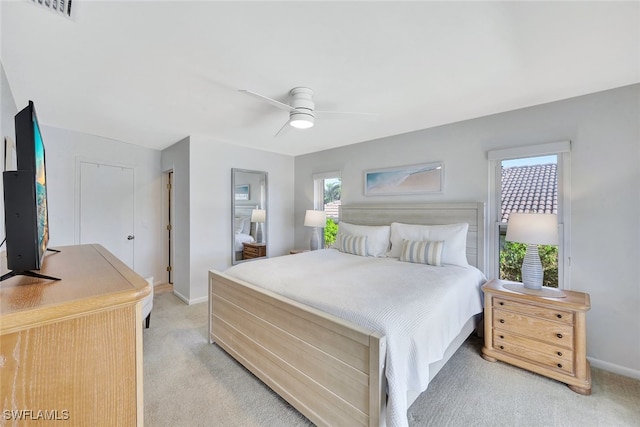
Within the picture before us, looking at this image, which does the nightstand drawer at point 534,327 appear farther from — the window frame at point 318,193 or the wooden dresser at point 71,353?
the window frame at point 318,193

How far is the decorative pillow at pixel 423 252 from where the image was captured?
2771 mm

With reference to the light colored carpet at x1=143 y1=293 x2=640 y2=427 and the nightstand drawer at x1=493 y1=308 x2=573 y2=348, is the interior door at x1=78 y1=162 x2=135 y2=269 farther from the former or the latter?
the nightstand drawer at x1=493 y1=308 x2=573 y2=348

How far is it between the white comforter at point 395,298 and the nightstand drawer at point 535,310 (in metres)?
0.22

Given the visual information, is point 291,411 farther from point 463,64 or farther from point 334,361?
point 463,64

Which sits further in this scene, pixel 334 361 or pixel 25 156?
pixel 334 361

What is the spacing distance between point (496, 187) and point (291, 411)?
292cm

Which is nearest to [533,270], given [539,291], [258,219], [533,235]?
[539,291]

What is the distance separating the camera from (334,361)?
60.2 inches

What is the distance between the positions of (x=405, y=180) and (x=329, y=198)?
149 centimetres

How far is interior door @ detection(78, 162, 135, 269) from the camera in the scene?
3789 millimetres

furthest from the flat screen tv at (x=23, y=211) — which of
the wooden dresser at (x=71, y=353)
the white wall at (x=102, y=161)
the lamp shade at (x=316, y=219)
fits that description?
the lamp shade at (x=316, y=219)

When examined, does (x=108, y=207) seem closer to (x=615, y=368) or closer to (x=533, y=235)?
(x=533, y=235)

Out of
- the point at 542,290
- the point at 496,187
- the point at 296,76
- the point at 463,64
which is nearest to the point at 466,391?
the point at 542,290

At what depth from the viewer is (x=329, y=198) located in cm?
471
